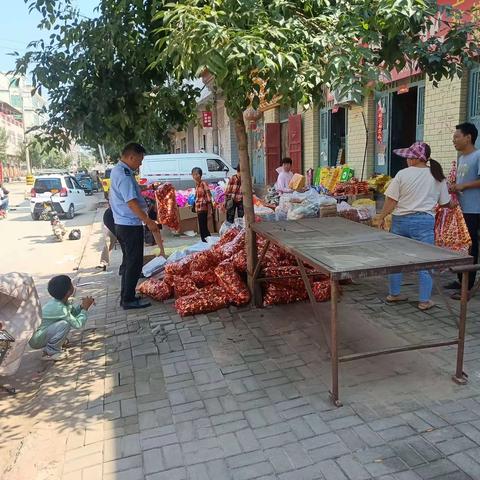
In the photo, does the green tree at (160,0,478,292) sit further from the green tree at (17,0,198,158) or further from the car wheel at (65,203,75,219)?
the car wheel at (65,203,75,219)

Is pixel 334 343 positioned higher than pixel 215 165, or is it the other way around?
pixel 215 165

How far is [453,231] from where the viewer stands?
5.03m

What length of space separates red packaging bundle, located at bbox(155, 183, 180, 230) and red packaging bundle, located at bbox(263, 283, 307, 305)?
531 cm

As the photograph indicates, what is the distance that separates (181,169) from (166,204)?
5.70 metres

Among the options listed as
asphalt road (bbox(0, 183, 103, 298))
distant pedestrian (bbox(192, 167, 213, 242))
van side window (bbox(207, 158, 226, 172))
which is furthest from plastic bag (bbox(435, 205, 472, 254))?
van side window (bbox(207, 158, 226, 172))

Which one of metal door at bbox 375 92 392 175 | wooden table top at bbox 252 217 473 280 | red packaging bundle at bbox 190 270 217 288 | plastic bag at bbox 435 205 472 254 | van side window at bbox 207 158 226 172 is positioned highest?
metal door at bbox 375 92 392 175

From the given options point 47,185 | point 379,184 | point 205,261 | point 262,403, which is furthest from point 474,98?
point 47,185

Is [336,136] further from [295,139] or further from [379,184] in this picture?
[379,184]

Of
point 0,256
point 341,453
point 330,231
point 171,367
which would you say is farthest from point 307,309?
point 0,256

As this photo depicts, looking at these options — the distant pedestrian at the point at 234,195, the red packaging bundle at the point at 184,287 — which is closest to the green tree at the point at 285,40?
the red packaging bundle at the point at 184,287

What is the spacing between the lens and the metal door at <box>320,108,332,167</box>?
36.8 ft

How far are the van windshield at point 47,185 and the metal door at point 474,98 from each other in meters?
15.1

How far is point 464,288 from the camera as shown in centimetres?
307

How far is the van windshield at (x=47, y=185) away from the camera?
59.4 feet
